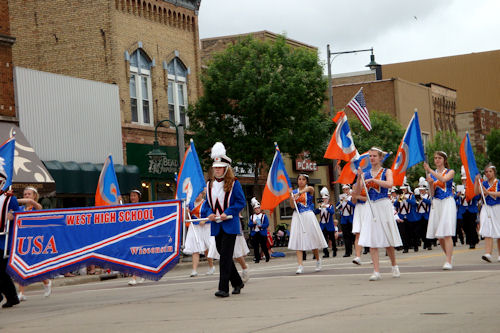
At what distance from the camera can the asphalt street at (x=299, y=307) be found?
8.95 metres

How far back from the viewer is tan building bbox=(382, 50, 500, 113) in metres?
100

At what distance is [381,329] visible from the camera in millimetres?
8352

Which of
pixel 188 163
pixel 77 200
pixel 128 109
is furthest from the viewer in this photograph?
pixel 128 109

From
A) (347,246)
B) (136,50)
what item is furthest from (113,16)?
(347,246)

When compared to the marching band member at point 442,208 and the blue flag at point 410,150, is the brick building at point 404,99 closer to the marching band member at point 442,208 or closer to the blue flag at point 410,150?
the blue flag at point 410,150

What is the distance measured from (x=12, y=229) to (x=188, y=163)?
360 cm

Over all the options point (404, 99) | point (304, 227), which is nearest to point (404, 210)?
point (304, 227)

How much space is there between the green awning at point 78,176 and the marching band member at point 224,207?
727 inches

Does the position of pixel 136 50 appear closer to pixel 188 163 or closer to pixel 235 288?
pixel 188 163

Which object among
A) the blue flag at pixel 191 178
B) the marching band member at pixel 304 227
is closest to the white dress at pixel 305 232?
the marching band member at pixel 304 227

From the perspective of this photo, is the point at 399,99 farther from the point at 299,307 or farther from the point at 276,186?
the point at 299,307

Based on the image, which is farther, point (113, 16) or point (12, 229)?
point (113, 16)

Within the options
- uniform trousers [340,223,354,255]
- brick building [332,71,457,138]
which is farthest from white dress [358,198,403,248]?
brick building [332,71,457,138]

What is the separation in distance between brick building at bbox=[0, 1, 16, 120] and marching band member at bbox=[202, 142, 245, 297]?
1771 centimetres
